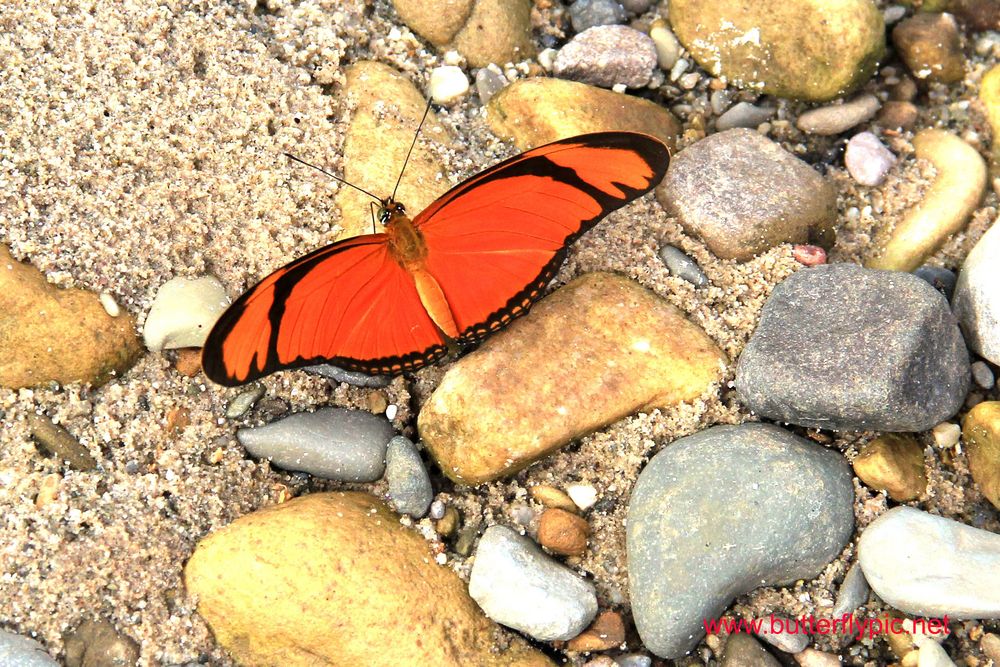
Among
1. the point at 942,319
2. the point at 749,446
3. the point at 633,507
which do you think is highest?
the point at 942,319

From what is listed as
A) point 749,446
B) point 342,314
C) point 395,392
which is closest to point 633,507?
point 749,446

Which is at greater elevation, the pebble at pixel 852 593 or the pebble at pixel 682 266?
the pebble at pixel 682 266

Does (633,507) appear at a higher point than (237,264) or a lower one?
lower

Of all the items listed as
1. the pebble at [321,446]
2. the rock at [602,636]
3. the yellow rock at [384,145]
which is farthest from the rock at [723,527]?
the yellow rock at [384,145]

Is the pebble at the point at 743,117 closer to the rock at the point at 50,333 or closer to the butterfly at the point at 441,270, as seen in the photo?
the butterfly at the point at 441,270

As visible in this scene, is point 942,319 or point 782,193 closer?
point 942,319

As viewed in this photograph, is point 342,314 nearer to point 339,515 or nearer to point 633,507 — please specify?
point 339,515

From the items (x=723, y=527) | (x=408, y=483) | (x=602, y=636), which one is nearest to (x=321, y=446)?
(x=408, y=483)

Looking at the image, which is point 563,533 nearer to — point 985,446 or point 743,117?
point 985,446
